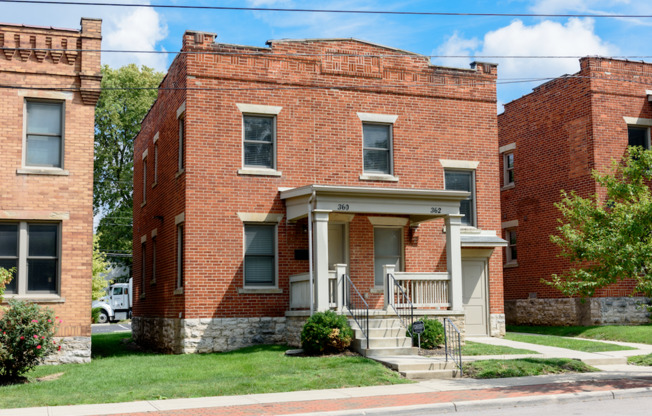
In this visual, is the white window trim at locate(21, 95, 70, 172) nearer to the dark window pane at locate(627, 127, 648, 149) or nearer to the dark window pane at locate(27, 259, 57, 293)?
the dark window pane at locate(27, 259, 57, 293)

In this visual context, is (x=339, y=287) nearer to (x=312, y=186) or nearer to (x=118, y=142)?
(x=312, y=186)

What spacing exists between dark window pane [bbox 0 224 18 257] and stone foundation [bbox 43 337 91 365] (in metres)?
2.43

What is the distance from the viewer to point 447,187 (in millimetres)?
22312

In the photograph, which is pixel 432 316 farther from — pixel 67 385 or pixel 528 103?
pixel 528 103

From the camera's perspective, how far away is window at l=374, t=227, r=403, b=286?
2108cm

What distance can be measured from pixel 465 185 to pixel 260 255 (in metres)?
6.79

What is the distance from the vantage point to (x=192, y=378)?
1448 cm

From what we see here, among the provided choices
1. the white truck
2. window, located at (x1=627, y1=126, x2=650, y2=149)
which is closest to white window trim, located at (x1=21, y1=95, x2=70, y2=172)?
window, located at (x1=627, y1=126, x2=650, y2=149)

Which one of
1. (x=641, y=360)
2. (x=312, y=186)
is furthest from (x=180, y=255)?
(x=641, y=360)

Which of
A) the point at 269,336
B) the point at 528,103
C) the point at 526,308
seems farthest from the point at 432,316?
the point at 528,103

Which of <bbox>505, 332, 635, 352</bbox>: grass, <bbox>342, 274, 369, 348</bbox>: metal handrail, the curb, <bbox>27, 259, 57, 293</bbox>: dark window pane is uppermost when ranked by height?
<bbox>27, 259, 57, 293</bbox>: dark window pane

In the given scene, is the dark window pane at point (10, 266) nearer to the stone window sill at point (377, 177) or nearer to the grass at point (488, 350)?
the stone window sill at point (377, 177)

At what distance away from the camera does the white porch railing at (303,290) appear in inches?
733

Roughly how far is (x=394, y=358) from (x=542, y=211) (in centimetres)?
1377
